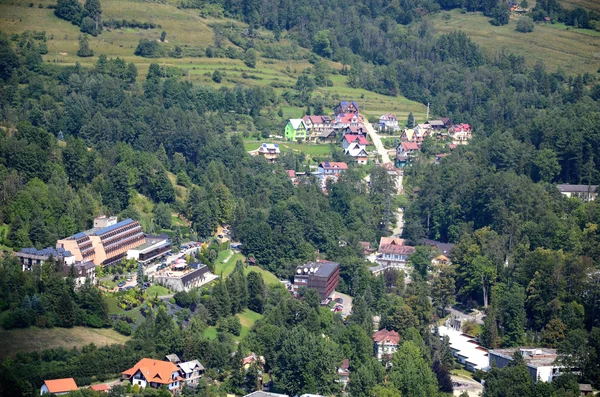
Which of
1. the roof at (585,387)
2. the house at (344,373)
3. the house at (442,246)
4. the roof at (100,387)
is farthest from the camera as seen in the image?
the house at (442,246)

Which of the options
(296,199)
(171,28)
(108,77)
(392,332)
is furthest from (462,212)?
(171,28)

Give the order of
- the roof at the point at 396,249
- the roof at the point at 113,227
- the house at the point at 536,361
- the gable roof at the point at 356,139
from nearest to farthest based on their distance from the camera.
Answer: the house at the point at 536,361, the roof at the point at 113,227, the roof at the point at 396,249, the gable roof at the point at 356,139

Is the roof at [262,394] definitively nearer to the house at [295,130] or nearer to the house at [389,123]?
the house at [295,130]

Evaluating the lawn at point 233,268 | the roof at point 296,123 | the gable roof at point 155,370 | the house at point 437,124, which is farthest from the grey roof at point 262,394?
the house at point 437,124

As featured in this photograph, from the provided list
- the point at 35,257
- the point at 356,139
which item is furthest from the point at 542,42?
the point at 35,257

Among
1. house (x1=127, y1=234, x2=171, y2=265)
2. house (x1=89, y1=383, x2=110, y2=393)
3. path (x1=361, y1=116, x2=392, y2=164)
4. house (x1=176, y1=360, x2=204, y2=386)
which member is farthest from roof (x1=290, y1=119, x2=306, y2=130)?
house (x1=89, y1=383, x2=110, y2=393)

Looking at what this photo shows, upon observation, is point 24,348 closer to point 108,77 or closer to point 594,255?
point 594,255

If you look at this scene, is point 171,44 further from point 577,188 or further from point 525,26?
point 525,26
